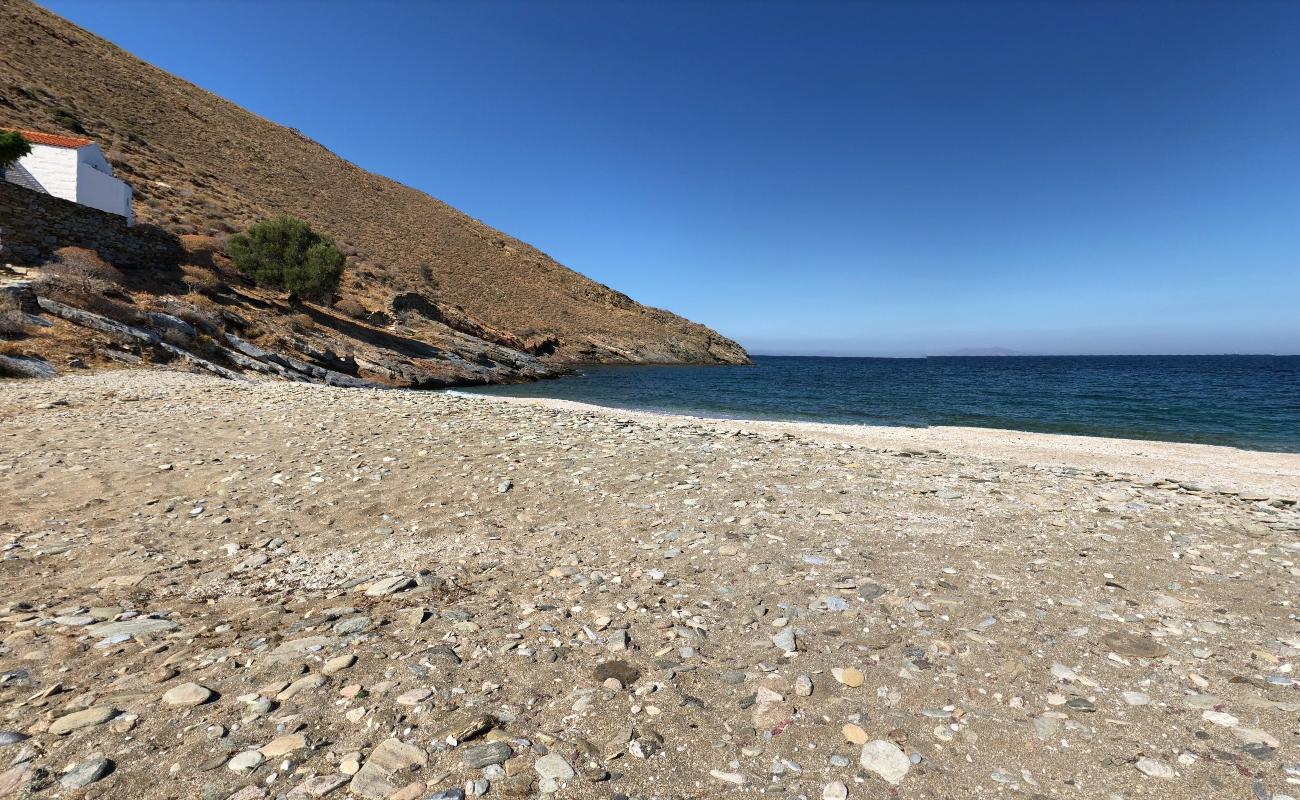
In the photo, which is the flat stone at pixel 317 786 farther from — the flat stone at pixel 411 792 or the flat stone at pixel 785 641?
the flat stone at pixel 785 641

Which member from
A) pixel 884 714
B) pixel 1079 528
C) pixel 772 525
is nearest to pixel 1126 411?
pixel 1079 528

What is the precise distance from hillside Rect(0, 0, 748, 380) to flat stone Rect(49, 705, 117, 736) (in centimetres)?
4369

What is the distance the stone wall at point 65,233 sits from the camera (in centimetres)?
2731

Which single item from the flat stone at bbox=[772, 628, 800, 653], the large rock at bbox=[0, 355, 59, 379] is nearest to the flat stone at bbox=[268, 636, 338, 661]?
the flat stone at bbox=[772, 628, 800, 653]

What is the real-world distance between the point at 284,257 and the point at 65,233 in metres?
14.6

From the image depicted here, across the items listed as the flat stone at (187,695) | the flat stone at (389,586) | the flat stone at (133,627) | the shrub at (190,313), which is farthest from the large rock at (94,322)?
the flat stone at (187,695)

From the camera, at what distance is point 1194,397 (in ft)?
155

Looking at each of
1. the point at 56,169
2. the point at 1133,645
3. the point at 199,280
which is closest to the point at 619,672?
the point at 1133,645

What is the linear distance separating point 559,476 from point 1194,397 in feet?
200

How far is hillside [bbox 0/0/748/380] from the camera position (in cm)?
5494

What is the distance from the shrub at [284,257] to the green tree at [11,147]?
1337 cm

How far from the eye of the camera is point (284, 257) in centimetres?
4403

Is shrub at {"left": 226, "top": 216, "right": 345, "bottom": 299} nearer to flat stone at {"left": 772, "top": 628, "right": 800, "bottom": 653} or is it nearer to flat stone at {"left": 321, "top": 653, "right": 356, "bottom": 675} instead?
flat stone at {"left": 321, "top": 653, "right": 356, "bottom": 675}

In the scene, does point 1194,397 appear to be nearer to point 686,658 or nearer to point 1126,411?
point 1126,411
